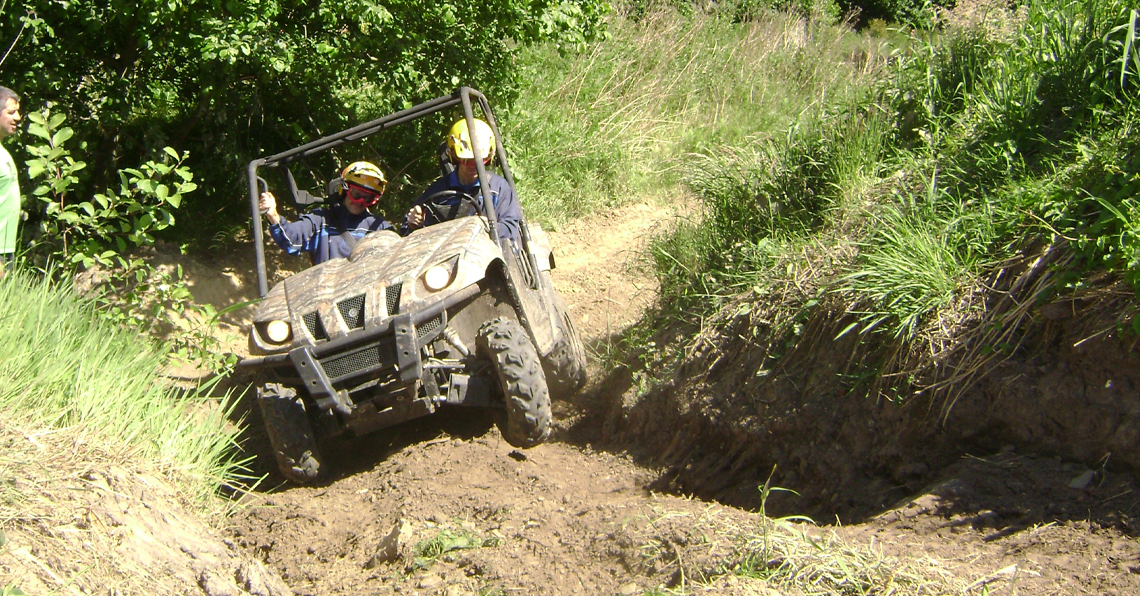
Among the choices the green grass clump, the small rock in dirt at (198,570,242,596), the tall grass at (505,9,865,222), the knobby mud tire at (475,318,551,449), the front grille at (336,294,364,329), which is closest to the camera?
the small rock in dirt at (198,570,242,596)

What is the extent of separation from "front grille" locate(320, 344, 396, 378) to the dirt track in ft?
2.02

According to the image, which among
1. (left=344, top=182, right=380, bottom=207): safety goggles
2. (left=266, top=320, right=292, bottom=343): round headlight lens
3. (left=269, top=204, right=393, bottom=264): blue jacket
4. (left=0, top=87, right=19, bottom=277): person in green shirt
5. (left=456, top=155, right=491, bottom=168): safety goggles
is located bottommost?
(left=269, top=204, right=393, bottom=264): blue jacket

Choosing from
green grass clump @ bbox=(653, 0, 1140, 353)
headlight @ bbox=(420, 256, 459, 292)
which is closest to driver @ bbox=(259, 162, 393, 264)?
headlight @ bbox=(420, 256, 459, 292)

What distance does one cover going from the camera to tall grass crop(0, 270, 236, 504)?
3.52 meters

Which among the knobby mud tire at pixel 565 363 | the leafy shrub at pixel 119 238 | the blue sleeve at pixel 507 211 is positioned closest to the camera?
the leafy shrub at pixel 119 238

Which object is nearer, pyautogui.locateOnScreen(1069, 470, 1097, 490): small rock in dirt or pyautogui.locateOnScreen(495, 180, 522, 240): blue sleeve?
pyautogui.locateOnScreen(1069, 470, 1097, 490): small rock in dirt

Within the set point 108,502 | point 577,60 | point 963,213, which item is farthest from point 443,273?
point 577,60

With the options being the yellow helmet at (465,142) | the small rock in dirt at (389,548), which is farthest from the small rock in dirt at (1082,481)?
the yellow helmet at (465,142)

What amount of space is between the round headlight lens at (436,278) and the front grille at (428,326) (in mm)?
140

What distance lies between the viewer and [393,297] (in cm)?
440

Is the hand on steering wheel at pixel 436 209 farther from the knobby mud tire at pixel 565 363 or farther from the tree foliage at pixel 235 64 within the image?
the tree foliage at pixel 235 64

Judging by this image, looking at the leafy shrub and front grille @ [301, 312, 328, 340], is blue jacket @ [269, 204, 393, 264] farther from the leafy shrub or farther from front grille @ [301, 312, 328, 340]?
front grille @ [301, 312, 328, 340]

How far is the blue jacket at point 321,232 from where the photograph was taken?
5.44m

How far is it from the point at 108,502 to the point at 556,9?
13.5 ft
